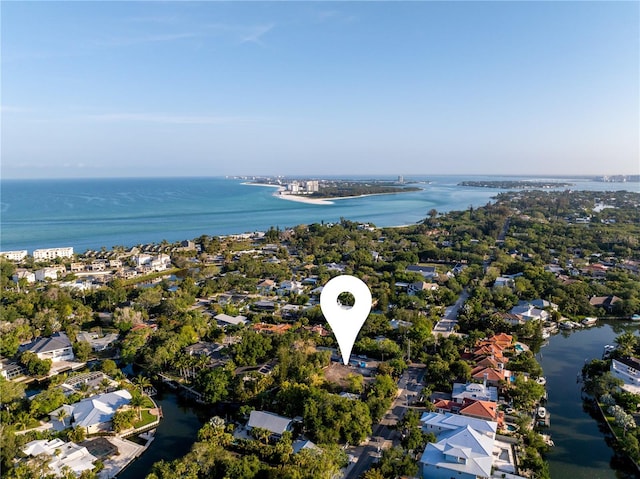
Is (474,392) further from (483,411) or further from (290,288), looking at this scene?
(290,288)

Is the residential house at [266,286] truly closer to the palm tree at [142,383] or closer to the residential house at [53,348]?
the residential house at [53,348]

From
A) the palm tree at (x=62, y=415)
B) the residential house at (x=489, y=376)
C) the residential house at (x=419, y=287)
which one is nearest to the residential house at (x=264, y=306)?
the residential house at (x=419, y=287)

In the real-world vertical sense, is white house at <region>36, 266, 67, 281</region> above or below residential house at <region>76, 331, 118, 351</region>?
above

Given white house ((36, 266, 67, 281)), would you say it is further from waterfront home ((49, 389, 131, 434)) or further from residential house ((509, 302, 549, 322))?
residential house ((509, 302, 549, 322))

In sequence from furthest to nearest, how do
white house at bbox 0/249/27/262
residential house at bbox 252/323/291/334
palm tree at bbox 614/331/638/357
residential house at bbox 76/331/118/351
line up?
1. white house at bbox 0/249/27/262
2. residential house at bbox 252/323/291/334
3. residential house at bbox 76/331/118/351
4. palm tree at bbox 614/331/638/357

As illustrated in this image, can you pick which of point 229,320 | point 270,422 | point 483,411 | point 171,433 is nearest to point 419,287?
point 229,320

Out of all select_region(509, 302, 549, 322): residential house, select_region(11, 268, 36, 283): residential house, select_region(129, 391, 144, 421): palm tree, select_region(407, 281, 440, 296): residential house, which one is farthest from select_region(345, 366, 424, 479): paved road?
select_region(11, 268, 36, 283): residential house

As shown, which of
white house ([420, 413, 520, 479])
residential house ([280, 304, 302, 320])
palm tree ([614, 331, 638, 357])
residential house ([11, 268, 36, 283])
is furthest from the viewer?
residential house ([11, 268, 36, 283])
